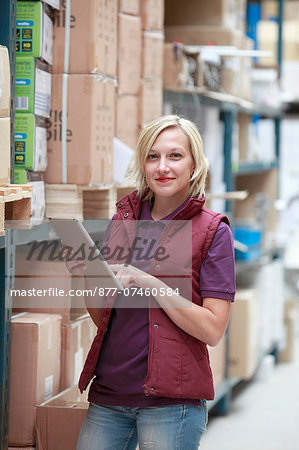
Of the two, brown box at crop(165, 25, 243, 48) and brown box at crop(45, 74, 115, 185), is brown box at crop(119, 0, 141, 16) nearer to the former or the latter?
brown box at crop(45, 74, 115, 185)

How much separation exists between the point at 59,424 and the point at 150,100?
1.72 m

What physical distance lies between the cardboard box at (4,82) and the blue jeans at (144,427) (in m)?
0.98

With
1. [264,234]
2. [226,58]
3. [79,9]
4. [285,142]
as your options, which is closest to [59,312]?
[79,9]

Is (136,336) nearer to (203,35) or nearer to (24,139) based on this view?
(24,139)

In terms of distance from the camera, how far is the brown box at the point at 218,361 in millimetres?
4761

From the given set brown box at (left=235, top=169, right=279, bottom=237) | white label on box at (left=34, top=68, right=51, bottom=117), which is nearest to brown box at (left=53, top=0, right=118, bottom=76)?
white label on box at (left=34, top=68, right=51, bottom=117)

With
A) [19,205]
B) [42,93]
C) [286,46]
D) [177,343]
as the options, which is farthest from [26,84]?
[286,46]

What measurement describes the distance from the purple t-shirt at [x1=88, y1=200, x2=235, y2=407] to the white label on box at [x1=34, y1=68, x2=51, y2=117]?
90 cm

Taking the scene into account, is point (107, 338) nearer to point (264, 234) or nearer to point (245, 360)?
point (245, 360)

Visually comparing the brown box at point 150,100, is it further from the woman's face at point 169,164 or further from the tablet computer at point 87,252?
the tablet computer at point 87,252

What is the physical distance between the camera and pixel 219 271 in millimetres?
2164

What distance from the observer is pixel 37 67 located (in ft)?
9.64

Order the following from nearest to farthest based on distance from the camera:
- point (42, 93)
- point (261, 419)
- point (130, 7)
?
point (42, 93)
point (130, 7)
point (261, 419)

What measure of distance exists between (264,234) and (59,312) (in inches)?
129
